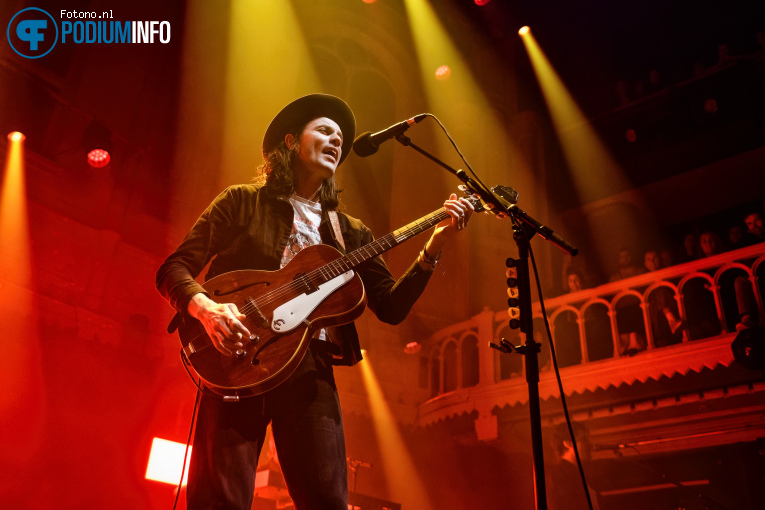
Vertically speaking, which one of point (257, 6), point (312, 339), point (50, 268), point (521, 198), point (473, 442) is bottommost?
point (312, 339)

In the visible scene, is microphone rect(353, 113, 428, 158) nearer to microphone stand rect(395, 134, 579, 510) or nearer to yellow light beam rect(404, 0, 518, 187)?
microphone stand rect(395, 134, 579, 510)

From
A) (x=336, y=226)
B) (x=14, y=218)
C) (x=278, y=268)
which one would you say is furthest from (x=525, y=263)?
(x=14, y=218)

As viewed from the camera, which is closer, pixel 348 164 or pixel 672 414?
pixel 672 414

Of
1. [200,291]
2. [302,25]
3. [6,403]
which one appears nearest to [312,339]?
[200,291]

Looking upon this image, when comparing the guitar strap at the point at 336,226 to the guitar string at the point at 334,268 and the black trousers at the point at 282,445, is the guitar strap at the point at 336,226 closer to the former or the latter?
the guitar string at the point at 334,268

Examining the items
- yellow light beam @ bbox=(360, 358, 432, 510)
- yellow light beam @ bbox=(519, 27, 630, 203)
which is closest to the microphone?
yellow light beam @ bbox=(360, 358, 432, 510)

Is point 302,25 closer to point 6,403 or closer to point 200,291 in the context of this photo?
point 6,403

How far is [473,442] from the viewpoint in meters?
9.36

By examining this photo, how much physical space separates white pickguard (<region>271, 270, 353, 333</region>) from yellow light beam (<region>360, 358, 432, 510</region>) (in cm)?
697

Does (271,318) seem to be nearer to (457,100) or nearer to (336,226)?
(336,226)

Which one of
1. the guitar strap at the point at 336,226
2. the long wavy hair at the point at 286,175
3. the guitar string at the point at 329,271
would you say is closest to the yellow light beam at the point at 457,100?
the long wavy hair at the point at 286,175

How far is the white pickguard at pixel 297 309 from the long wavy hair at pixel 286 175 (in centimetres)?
55

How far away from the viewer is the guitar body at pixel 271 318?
193cm

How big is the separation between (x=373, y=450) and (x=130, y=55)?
6660 millimetres
